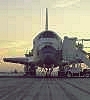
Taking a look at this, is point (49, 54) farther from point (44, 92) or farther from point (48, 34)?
point (44, 92)

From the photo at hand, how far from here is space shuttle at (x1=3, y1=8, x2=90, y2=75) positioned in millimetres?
58366

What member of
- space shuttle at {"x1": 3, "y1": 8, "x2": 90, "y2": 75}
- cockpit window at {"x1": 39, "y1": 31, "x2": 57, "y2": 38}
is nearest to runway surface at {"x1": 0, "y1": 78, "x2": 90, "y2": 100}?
space shuttle at {"x1": 3, "y1": 8, "x2": 90, "y2": 75}

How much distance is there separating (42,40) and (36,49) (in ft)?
6.60

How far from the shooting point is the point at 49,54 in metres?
57.3

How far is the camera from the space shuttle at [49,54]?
58366 mm

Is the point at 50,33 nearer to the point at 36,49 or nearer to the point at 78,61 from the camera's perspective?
the point at 36,49

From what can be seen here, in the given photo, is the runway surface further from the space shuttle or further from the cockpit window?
the cockpit window

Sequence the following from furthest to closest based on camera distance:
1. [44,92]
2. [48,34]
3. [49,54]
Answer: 1. [48,34]
2. [49,54]
3. [44,92]

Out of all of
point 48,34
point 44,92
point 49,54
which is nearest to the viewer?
point 44,92

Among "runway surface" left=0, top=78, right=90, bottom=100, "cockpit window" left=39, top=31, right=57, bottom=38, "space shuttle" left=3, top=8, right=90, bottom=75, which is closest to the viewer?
"runway surface" left=0, top=78, right=90, bottom=100

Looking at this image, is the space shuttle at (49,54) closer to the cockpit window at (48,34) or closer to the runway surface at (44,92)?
the cockpit window at (48,34)

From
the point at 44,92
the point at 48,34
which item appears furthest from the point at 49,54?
the point at 44,92

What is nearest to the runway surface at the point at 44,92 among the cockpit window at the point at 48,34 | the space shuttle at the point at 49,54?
the space shuttle at the point at 49,54

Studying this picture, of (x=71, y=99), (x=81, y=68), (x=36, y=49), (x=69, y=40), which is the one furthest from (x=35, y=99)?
(x=81, y=68)
